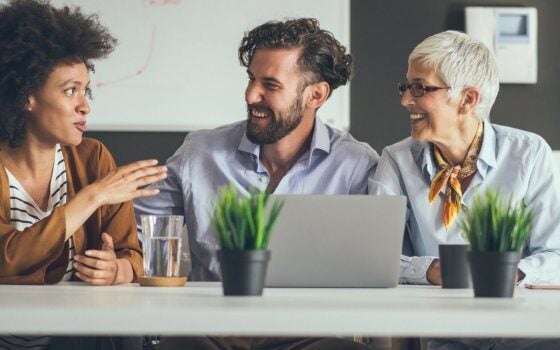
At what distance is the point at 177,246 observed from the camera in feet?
6.24

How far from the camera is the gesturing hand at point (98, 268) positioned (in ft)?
6.60

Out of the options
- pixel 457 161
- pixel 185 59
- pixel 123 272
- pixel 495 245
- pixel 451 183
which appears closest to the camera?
pixel 495 245

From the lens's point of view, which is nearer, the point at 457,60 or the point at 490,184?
Answer: the point at 490,184

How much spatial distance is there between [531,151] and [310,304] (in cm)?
166

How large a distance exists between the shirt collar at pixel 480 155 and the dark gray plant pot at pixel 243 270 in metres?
1.41

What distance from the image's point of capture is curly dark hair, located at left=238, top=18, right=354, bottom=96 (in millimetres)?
3096

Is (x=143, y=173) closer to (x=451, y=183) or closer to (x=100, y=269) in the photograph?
(x=100, y=269)

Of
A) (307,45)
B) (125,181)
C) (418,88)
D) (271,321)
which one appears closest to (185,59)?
(307,45)

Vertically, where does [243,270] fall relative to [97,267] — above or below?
above

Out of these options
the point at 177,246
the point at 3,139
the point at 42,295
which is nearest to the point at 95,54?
the point at 3,139

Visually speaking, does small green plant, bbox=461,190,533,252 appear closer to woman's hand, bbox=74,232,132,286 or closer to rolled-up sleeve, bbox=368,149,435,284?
woman's hand, bbox=74,232,132,286

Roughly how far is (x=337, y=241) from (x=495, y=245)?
0.43 meters

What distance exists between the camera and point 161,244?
1884mm

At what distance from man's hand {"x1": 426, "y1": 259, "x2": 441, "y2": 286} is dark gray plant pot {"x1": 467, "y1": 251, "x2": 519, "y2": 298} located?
0.76 metres
